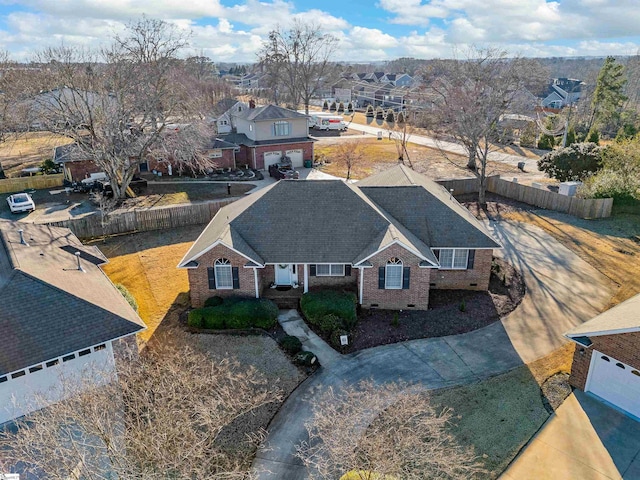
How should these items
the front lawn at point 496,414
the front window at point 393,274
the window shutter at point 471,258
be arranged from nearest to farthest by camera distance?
the front lawn at point 496,414, the front window at point 393,274, the window shutter at point 471,258

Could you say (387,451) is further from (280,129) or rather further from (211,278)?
(280,129)

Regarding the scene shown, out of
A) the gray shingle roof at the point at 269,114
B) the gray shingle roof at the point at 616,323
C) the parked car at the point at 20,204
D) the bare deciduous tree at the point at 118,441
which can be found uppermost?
the gray shingle roof at the point at 269,114

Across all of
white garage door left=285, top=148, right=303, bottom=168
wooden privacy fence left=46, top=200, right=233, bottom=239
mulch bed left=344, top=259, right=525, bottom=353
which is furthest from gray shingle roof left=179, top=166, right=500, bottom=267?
white garage door left=285, top=148, right=303, bottom=168

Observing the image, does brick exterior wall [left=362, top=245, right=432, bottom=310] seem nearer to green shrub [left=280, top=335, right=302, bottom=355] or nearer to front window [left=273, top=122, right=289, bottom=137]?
green shrub [left=280, top=335, right=302, bottom=355]

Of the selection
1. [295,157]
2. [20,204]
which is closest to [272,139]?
[295,157]

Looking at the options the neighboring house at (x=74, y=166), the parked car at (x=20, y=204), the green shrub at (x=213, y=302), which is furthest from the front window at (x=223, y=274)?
the neighboring house at (x=74, y=166)

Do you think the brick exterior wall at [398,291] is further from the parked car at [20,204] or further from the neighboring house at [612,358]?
the parked car at [20,204]

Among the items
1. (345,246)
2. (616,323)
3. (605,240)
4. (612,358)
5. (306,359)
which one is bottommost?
(306,359)
